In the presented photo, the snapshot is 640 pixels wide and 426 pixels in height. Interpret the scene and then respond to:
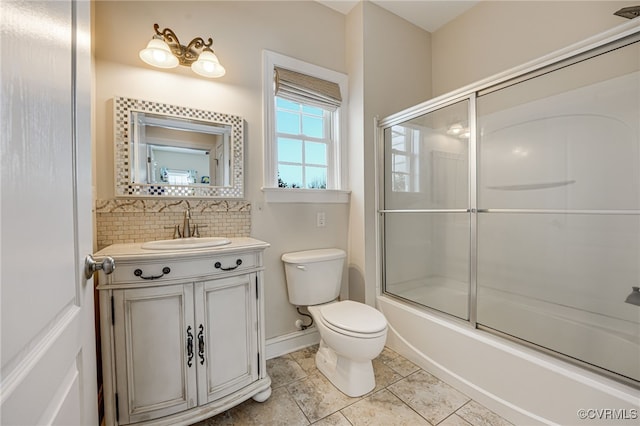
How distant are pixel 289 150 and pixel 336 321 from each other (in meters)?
1.27

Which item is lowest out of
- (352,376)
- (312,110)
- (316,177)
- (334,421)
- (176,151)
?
(334,421)

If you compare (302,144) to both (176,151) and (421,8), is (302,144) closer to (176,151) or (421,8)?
(176,151)

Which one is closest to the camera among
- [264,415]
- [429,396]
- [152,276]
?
[152,276]

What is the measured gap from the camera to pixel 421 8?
89.0 inches

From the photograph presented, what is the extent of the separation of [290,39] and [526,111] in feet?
5.77

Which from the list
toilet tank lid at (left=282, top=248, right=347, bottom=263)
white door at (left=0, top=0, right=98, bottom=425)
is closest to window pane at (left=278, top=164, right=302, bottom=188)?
toilet tank lid at (left=282, top=248, right=347, bottom=263)

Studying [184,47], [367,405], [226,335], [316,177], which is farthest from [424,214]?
[184,47]

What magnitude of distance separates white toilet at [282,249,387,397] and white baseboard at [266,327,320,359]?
284mm

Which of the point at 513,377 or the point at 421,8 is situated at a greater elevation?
the point at 421,8

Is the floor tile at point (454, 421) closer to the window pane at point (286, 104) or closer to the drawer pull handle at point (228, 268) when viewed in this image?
the drawer pull handle at point (228, 268)

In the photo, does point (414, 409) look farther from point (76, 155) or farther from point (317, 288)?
point (76, 155)

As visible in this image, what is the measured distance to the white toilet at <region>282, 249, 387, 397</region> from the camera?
4.84 feet

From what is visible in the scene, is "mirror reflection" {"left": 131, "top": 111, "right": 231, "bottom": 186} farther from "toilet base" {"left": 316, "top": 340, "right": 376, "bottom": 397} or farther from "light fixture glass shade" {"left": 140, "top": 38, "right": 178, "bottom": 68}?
"toilet base" {"left": 316, "top": 340, "right": 376, "bottom": 397}

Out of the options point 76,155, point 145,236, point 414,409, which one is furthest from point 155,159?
point 414,409
